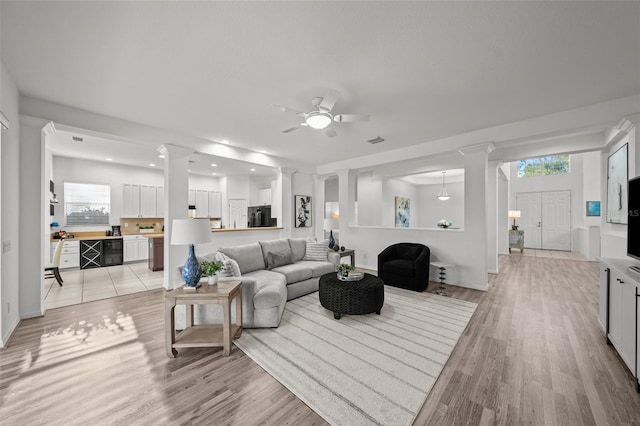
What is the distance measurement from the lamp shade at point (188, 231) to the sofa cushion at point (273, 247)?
5.77 ft

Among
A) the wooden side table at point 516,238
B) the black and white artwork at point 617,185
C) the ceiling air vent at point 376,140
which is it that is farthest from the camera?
the wooden side table at point 516,238

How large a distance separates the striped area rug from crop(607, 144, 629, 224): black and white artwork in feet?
8.31

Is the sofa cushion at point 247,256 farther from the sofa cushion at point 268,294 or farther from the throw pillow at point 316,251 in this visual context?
the throw pillow at point 316,251

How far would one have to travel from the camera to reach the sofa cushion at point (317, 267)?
169 inches

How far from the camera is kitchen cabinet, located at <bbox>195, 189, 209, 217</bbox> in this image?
8.34 meters

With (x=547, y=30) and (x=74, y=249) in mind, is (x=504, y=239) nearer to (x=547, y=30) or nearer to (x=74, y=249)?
(x=547, y=30)

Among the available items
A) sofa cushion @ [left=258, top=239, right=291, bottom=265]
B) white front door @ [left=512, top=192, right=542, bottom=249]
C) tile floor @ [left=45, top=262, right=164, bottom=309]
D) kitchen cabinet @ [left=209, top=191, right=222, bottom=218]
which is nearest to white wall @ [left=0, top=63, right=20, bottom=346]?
tile floor @ [left=45, top=262, right=164, bottom=309]

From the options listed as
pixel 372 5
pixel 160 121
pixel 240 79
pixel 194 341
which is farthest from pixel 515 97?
pixel 160 121

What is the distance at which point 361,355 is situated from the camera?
2387mm

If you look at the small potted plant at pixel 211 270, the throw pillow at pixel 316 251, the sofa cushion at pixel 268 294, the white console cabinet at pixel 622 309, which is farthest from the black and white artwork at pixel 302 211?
the white console cabinet at pixel 622 309

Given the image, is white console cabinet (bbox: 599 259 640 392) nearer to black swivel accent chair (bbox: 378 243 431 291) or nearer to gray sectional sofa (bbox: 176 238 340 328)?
black swivel accent chair (bbox: 378 243 431 291)

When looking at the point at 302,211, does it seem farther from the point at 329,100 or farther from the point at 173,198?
the point at 329,100

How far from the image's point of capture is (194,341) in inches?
95.6

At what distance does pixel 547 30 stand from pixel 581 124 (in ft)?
7.53
